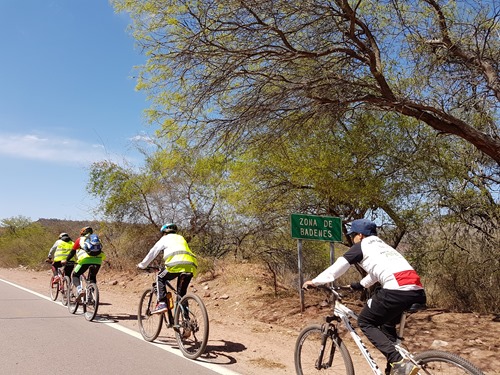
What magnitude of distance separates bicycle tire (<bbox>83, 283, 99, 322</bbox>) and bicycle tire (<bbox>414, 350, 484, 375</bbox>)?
23.2 ft

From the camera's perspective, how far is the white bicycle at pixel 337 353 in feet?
12.7

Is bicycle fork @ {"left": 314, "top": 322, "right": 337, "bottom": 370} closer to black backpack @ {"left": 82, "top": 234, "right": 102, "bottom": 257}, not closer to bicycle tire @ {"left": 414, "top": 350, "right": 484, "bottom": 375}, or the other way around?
bicycle tire @ {"left": 414, "top": 350, "right": 484, "bottom": 375}

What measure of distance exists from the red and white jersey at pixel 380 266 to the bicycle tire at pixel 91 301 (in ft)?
20.1

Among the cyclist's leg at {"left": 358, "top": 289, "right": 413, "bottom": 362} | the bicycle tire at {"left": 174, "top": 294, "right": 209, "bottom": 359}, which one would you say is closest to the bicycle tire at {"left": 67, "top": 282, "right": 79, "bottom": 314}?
the bicycle tire at {"left": 174, "top": 294, "right": 209, "bottom": 359}

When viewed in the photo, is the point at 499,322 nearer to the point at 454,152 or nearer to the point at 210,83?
the point at 454,152

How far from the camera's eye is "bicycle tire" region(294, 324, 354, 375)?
475 centimetres

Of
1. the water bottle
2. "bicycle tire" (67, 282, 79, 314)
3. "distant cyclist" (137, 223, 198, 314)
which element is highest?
"distant cyclist" (137, 223, 198, 314)

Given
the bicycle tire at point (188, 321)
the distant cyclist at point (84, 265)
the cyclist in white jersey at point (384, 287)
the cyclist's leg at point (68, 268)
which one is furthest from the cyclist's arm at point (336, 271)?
the cyclist's leg at point (68, 268)

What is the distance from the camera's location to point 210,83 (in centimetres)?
923

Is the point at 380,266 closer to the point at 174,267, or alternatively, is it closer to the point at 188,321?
the point at 188,321

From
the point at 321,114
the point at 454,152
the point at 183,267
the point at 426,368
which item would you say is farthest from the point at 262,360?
the point at 454,152

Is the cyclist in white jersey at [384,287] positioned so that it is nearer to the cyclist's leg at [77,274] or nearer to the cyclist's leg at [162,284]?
the cyclist's leg at [162,284]

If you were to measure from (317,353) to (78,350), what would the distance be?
145 inches

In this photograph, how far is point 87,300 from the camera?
9625 millimetres
